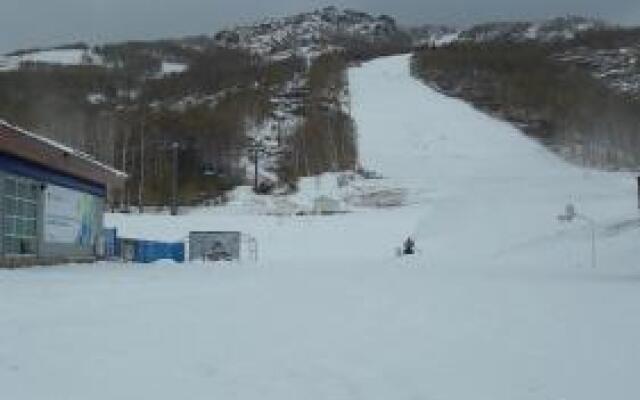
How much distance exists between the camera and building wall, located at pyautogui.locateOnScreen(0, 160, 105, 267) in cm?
3123

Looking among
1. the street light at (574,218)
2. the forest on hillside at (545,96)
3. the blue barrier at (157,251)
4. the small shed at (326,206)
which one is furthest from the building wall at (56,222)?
the forest on hillside at (545,96)

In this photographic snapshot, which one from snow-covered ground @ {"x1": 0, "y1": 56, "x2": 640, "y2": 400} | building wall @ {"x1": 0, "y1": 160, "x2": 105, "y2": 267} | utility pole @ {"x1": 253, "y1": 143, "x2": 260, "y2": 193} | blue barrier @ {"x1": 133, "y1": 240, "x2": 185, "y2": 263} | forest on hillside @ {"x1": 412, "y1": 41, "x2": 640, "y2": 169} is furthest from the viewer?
forest on hillside @ {"x1": 412, "y1": 41, "x2": 640, "y2": 169}

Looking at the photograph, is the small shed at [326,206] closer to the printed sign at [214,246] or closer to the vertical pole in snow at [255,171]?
the vertical pole in snow at [255,171]

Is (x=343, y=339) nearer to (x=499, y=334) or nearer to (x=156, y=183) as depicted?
(x=499, y=334)

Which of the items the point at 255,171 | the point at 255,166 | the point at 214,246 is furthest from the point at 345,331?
the point at 255,166

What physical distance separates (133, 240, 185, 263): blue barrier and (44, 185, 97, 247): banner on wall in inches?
151

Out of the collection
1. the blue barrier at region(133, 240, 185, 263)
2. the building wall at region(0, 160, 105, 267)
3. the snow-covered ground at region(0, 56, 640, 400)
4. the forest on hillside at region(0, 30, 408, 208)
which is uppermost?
the forest on hillside at region(0, 30, 408, 208)

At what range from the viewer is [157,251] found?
4738 cm

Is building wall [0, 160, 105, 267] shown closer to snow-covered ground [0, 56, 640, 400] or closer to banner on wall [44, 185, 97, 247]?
banner on wall [44, 185, 97, 247]

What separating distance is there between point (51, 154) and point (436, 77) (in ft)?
378

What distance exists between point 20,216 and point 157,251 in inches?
586

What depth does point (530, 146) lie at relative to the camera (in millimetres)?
104125

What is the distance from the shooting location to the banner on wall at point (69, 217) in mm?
35906

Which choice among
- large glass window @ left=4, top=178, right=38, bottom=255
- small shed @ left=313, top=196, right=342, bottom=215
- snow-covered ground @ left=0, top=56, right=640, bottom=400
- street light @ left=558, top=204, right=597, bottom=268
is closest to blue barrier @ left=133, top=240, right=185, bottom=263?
snow-covered ground @ left=0, top=56, right=640, bottom=400
